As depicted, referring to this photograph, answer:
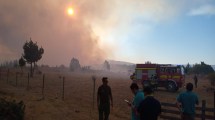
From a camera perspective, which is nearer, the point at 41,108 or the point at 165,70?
the point at 41,108

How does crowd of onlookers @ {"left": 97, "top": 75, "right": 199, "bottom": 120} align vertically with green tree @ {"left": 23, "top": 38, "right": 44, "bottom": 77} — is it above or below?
below

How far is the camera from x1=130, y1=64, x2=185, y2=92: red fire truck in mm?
33125

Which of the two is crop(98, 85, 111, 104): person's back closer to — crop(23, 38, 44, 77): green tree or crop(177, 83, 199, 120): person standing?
crop(177, 83, 199, 120): person standing

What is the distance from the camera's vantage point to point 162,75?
33844mm

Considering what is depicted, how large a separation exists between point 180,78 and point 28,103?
19.8 metres

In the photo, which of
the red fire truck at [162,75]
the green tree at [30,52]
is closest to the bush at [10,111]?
the red fire truck at [162,75]

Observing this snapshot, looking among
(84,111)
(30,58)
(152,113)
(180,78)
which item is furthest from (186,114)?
(30,58)

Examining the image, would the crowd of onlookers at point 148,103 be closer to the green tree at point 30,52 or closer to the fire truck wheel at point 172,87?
the fire truck wheel at point 172,87

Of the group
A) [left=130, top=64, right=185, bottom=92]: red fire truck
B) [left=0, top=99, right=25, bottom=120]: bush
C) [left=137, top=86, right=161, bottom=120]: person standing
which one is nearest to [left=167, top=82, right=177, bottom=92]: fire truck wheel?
[left=130, top=64, right=185, bottom=92]: red fire truck

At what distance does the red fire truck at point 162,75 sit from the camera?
33125 millimetres

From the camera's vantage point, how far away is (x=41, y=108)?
16734 millimetres

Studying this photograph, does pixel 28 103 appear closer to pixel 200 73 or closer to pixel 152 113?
pixel 152 113

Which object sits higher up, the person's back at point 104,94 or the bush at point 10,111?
the person's back at point 104,94

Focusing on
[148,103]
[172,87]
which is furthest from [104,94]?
[172,87]
